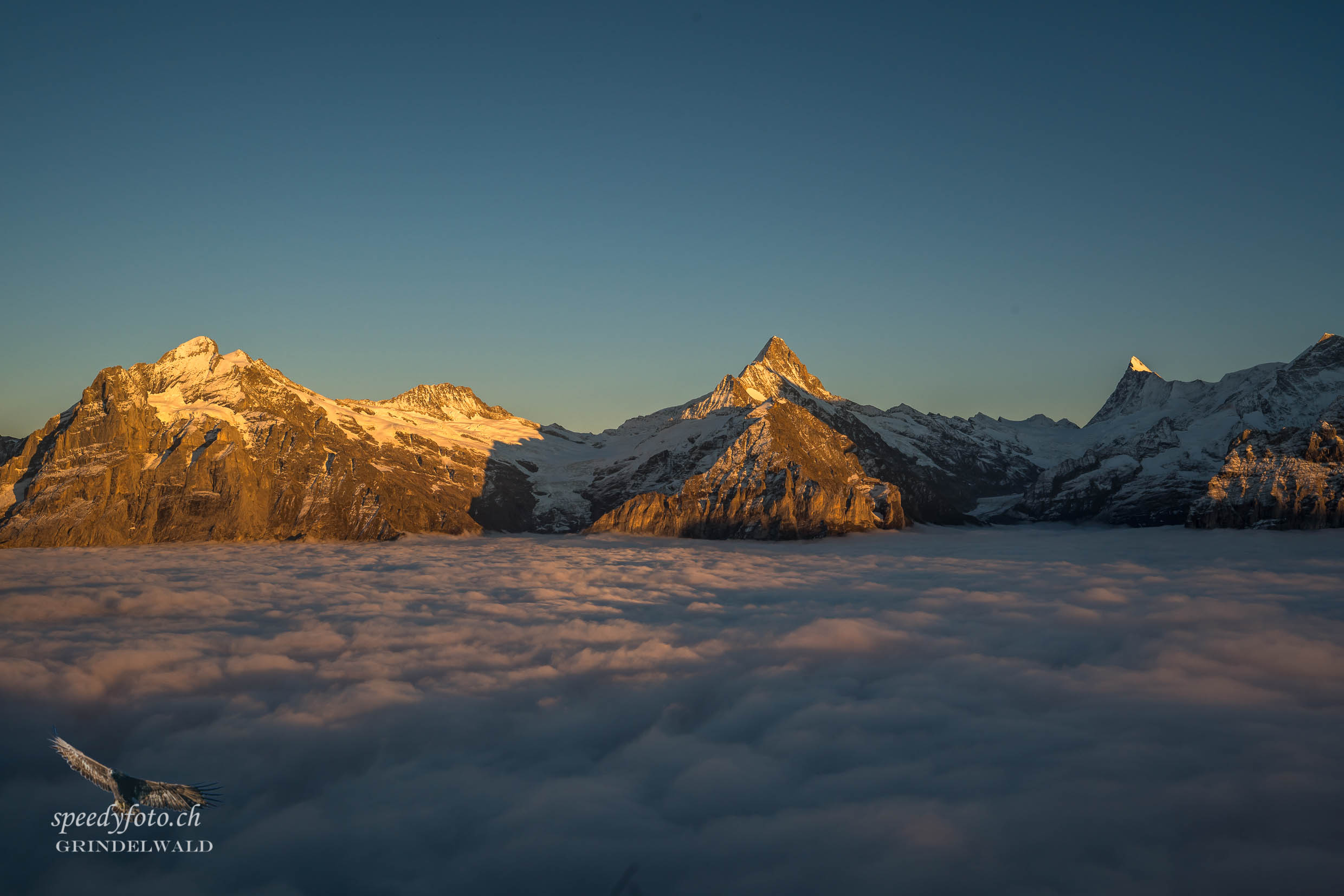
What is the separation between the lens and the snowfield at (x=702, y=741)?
69812 millimetres

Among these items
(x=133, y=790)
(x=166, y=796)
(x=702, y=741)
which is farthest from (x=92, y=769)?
(x=702, y=741)

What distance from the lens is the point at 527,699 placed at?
110562mm

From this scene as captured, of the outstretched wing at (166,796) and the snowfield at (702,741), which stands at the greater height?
the outstretched wing at (166,796)

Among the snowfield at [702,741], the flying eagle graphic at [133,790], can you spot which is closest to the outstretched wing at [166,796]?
the flying eagle graphic at [133,790]

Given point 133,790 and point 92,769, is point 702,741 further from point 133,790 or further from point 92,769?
point 92,769

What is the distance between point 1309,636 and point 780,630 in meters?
89.4

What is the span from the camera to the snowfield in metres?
69.8

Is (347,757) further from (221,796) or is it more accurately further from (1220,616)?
(1220,616)

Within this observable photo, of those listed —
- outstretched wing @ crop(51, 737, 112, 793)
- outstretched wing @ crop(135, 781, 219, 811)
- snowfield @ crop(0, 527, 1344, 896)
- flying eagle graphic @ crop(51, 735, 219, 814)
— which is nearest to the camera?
outstretched wing @ crop(51, 737, 112, 793)

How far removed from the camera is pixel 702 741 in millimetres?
100375

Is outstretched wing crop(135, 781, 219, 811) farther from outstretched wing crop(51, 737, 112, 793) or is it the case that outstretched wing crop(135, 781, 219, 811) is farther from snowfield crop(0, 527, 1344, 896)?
snowfield crop(0, 527, 1344, 896)

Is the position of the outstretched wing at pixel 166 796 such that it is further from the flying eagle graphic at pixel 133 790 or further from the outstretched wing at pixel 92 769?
the outstretched wing at pixel 92 769

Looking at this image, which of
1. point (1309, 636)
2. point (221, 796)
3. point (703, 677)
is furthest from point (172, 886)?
point (1309, 636)

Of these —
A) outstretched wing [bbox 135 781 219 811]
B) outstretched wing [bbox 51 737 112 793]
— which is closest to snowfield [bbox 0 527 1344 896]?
outstretched wing [bbox 135 781 219 811]
